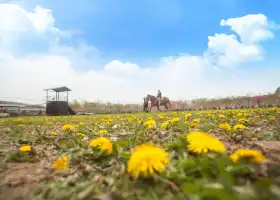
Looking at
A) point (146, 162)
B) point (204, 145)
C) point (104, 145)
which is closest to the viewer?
point (146, 162)

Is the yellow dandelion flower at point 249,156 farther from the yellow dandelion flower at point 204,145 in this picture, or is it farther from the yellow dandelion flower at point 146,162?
the yellow dandelion flower at point 146,162

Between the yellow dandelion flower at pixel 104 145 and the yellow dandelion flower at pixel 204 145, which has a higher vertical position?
the yellow dandelion flower at pixel 204 145

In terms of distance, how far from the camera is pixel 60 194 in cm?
80

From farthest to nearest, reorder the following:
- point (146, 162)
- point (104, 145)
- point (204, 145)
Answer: point (104, 145) → point (204, 145) → point (146, 162)

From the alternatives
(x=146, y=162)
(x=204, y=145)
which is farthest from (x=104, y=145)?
(x=204, y=145)

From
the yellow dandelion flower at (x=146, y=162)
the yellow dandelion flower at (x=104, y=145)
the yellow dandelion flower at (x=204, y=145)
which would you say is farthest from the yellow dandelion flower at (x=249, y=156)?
the yellow dandelion flower at (x=104, y=145)

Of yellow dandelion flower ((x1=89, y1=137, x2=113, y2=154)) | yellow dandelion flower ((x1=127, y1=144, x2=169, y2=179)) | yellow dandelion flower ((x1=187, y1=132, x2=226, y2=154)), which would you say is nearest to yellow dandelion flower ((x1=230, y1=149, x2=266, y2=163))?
yellow dandelion flower ((x1=187, y1=132, x2=226, y2=154))

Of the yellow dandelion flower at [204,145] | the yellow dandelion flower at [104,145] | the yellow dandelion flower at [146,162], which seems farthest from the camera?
the yellow dandelion flower at [104,145]

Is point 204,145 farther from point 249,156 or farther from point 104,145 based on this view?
point 104,145

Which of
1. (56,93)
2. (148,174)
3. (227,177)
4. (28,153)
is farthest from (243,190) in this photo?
(56,93)

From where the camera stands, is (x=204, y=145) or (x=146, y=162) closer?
(x=146, y=162)

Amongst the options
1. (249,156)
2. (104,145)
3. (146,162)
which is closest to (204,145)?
(249,156)

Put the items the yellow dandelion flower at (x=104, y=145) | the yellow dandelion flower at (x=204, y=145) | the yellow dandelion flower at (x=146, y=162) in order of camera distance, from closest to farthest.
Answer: the yellow dandelion flower at (x=146, y=162) → the yellow dandelion flower at (x=204, y=145) → the yellow dandelion flower at (x=104, y=145)

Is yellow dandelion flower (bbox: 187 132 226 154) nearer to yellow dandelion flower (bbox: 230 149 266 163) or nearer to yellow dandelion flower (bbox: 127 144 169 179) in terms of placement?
yellow dandelion flower (bbox: 230 149 266 163)
